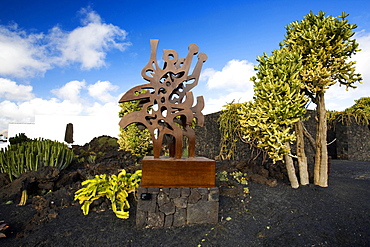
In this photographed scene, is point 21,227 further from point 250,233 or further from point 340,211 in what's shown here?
point 340,211

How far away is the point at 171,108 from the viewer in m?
3.02

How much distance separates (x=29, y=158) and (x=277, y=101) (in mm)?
4618

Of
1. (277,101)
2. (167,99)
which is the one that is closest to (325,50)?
(277,101)

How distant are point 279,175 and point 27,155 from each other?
4.80 m

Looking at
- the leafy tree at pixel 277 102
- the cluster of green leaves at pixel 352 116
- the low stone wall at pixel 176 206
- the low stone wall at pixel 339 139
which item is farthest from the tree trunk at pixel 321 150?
the cluster of green leaves at pixel 352 116

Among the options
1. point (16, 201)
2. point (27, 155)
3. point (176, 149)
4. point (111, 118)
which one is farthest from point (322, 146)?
point (111, 118)

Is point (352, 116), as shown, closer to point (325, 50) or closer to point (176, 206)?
point (325, 50)

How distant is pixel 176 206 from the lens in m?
2.71

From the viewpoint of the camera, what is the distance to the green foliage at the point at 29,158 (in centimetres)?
426

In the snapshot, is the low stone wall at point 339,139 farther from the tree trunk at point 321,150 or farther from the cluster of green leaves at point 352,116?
the tree trunk at point 321,150

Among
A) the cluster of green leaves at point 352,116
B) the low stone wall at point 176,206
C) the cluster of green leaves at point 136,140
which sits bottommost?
the low stone wall at point 176,206

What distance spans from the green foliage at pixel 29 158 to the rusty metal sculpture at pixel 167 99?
2721 millimetres

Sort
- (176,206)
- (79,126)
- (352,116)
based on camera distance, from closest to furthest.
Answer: (176,206)
(352,116)
(79,126)

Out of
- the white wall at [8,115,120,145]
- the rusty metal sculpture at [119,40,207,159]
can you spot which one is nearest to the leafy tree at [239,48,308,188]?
the rusty metal sculpture at [119,40,207,159]
